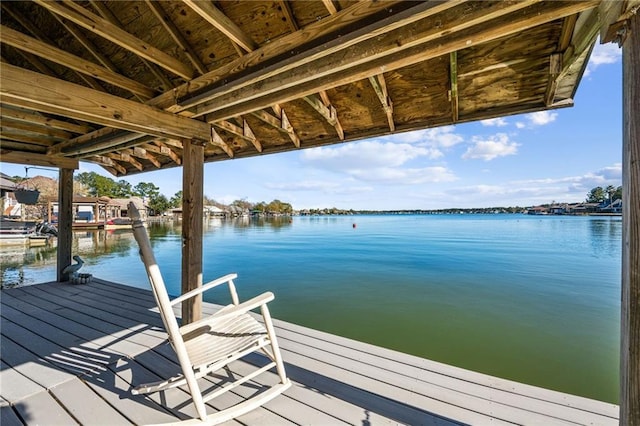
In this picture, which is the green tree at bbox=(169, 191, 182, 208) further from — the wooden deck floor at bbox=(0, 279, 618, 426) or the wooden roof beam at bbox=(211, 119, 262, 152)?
the wooden deck floor at bbox=(0, 279, 618, 426)

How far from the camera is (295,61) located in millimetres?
1312

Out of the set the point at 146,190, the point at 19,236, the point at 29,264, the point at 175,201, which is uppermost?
the point at 146,190

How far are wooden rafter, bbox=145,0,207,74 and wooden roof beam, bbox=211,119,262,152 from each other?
65cm

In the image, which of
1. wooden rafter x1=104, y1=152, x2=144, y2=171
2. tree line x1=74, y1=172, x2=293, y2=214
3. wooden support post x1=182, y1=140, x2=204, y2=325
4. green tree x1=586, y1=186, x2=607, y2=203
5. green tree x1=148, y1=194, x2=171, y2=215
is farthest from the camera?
green tree x1=586, y1=186, x2=607, y2=203

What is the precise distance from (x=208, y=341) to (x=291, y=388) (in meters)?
0.60

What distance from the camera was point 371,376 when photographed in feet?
5.72

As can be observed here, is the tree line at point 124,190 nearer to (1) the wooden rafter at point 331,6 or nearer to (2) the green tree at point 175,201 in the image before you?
(2) the green tree at point 175,201

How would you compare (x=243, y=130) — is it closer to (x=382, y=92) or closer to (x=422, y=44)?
(x=382, y=92)

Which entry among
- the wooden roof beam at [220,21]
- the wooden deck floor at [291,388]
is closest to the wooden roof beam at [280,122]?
the wooden roof beam at [220,21]

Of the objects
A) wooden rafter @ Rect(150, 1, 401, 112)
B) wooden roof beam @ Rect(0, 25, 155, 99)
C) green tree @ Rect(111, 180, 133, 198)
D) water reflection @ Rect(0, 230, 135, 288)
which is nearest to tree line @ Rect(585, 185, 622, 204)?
wooden rafter @ Rect(150, 1, 401, 112)

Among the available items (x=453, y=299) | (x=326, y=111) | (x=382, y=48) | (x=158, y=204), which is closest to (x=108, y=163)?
(x=326, y=111)

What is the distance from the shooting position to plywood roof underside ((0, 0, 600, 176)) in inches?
44.1

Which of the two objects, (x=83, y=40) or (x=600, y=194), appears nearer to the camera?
(x=83, y=40)

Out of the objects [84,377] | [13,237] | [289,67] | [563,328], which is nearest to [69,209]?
[84,377]
